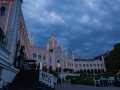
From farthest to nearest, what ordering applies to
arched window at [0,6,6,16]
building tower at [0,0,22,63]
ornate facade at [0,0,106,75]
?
arched window at [0,6,6,16] < ornate facade at [0,0,106,75] < building tower at [0,0,22,63]

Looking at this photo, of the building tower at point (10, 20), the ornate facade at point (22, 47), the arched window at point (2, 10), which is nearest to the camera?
the building tower at point (10, 20)

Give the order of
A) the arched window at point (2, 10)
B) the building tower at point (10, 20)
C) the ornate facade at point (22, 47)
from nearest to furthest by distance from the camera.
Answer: the building tower at point (10, 20) → the ornate facade at point (22, 47) → the arched window at point (2, 10)

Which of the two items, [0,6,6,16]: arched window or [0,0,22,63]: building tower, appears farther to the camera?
[0,6,6,16]: arched window

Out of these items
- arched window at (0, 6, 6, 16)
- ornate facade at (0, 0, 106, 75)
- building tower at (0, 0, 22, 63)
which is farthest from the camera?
arched window at (0, 6, 6, 16)

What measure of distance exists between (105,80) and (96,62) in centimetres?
5184

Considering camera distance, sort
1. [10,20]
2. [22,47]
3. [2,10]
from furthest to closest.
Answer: [22,47] < [2,10] < [10,20]

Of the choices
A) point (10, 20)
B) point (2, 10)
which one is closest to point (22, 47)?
point (10, 20)

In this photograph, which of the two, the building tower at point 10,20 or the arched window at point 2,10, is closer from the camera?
the building tower at point 10,20

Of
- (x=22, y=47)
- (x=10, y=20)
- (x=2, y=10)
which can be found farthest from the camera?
(x=22, y=47)

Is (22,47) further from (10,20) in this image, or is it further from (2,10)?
(2,10)

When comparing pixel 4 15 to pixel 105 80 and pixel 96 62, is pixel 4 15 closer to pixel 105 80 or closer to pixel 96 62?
pixel 105 80

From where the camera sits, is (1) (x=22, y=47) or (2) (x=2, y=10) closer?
(2) (x=2, y=10)

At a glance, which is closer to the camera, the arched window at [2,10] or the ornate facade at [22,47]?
the ornate facade at [22,47]

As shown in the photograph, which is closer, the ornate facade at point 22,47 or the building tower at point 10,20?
the building tower at point 10,20
